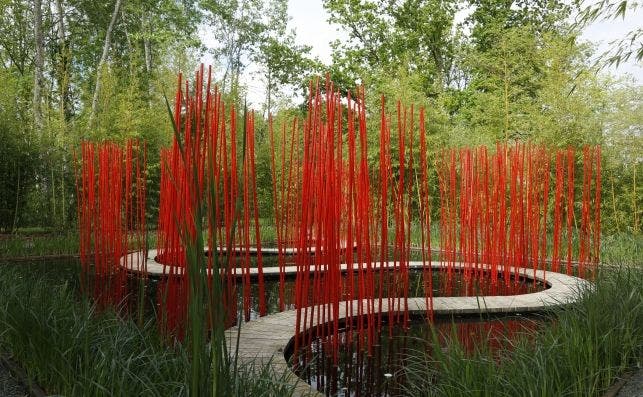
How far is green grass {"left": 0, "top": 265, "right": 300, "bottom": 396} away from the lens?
137 cm

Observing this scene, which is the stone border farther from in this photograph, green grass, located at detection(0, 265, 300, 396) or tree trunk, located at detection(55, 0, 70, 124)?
tree trunk, located at detection(55, 0, 70, 124)

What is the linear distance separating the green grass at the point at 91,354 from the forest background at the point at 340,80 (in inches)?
36.1

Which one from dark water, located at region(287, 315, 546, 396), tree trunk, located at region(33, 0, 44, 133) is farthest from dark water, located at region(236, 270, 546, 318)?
tree trunk, located at region(33, 0, 44, 133)

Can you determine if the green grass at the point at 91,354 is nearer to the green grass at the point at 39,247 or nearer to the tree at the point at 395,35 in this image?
the green grass at the point at 39,247

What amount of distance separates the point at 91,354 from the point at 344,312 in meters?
1.55

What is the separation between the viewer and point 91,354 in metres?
1.71

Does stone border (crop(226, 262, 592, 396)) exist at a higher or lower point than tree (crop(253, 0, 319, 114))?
lower

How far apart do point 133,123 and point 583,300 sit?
7.56 m

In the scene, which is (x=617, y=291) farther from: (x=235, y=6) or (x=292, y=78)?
(x=235, y=6)

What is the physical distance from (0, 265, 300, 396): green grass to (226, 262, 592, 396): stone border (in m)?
0.14

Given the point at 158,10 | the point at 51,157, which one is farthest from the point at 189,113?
the point at 158,10

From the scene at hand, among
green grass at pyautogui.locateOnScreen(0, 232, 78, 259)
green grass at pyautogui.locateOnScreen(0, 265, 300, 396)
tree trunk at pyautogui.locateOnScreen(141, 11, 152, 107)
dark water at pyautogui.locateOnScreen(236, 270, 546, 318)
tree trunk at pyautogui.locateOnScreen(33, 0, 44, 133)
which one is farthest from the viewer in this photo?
tree trunk at pyautogui.locateOnScreen(141, 11, 152, 107)

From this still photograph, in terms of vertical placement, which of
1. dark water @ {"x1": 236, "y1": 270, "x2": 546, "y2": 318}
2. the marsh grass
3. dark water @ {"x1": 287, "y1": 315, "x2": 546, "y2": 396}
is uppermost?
the marsh grass

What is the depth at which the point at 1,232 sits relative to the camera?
718cm
